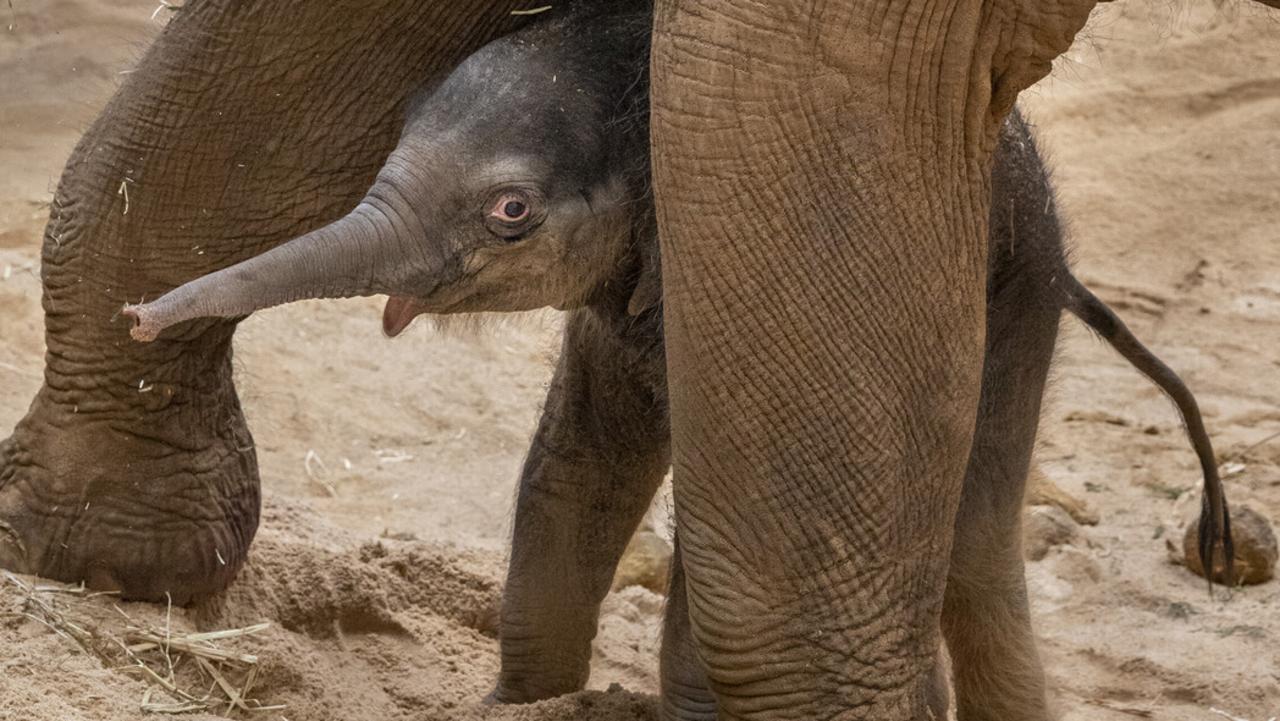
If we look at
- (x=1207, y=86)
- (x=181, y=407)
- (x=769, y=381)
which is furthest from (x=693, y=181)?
(x=1207, y=86)

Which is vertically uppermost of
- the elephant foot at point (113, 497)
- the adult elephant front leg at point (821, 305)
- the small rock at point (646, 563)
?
the adult elephant front leg at point (821, 305)

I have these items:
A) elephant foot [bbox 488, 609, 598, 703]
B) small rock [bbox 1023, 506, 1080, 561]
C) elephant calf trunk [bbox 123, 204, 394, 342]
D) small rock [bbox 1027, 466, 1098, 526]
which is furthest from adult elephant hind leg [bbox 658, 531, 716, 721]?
small rock [bbox 1027, 466, 1098, 526]

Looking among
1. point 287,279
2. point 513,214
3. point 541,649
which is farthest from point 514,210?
point 541,649

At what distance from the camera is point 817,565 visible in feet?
8.40

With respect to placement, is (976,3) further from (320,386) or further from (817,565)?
(320,386)

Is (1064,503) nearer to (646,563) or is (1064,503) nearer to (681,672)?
(646,563)

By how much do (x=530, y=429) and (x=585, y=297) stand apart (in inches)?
103

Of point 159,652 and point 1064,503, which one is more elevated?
point 159,652

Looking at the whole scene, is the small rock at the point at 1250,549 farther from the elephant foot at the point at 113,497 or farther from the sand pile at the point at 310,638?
the elephant foot at the point at 113,497

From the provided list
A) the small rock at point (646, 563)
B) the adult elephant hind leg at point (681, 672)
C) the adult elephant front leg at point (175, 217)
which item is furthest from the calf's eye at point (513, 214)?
the small rock at point (646, 563)

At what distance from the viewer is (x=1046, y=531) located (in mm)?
5215

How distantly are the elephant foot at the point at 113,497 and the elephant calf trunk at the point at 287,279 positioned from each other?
808 mm

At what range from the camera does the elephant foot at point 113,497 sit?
3.49m

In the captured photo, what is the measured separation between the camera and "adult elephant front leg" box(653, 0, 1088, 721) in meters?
2.45
